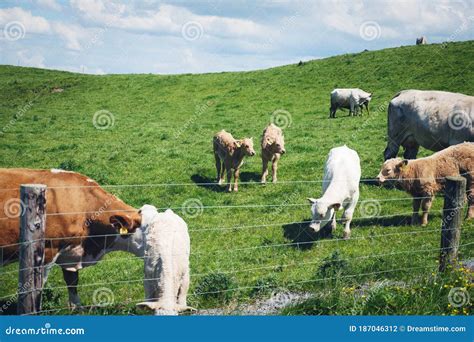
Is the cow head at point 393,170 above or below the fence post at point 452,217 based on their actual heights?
above

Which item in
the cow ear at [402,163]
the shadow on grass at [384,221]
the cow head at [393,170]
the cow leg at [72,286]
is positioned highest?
the cow ear at [402,163]

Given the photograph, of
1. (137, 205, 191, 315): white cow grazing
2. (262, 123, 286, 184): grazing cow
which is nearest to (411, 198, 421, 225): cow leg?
(262, 123, 286, 184): grazing cow

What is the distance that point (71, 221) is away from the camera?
7.41 m

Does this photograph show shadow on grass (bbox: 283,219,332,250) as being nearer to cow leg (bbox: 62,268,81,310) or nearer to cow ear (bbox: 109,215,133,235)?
cow ear (bbox: 109,215,133,235)

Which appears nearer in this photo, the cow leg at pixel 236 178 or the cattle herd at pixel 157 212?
the cattle herd at pixel 157 212

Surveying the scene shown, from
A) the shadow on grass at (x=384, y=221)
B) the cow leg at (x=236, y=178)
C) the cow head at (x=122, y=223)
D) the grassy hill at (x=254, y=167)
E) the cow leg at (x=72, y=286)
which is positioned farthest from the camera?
Result: the cow leg at (x=236, y=178)

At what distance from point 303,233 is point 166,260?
4650 mm

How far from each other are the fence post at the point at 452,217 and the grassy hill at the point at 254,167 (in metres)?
0.30

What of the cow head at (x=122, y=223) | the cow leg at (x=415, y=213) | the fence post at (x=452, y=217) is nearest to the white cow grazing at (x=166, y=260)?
the cow head at (x=122, y=223)

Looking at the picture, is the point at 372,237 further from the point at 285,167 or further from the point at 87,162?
the point at 87,162

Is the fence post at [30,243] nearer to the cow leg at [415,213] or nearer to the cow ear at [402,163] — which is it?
the cow leg at [415,213]

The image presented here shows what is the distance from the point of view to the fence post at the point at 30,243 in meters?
5.14

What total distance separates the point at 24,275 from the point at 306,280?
413 centimetres

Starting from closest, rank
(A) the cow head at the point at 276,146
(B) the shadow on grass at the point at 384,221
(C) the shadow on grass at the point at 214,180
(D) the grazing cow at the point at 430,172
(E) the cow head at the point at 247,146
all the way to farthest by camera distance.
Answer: (D) the grazing cow at the point at 430,172 → (B) the shadow on grass at the point at 384,221 → (E) the cow head at the point at 247,146 → (C) the shadow on grass at the point at 214,180 → (A) the cow head at the point at 276,146
